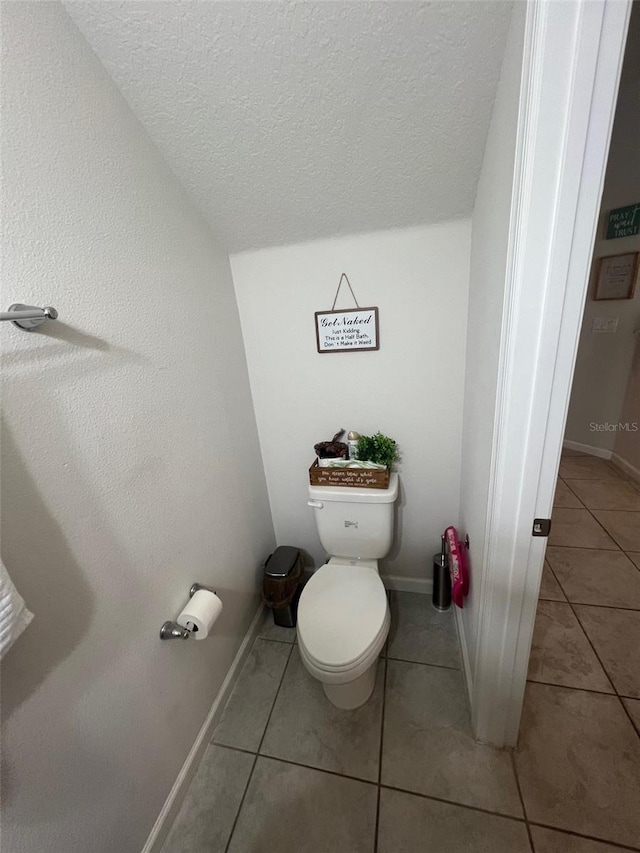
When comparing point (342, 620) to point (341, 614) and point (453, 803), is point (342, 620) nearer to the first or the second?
point (341, 614)

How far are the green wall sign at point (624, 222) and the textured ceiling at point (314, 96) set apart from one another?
232cm

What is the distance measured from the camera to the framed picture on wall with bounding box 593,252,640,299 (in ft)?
7.54

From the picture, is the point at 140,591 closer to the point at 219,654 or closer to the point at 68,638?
the point at 68,638

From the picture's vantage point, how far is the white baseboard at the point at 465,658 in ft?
3.56

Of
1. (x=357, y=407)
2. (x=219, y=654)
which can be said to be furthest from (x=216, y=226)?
(x=219, y=654)

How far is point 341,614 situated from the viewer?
3.56 ft

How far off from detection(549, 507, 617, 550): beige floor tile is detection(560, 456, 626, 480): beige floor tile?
1.73 feet

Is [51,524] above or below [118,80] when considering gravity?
below

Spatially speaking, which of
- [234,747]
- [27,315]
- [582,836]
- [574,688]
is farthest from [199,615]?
[574,688]

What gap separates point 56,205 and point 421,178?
967 millimetres

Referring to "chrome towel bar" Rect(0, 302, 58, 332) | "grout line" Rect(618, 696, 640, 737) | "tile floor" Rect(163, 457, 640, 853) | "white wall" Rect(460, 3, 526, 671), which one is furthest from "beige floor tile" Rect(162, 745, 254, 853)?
"chrome towel bar" Rect(0, 302, 58, 332)

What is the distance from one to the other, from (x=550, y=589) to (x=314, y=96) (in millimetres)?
2127

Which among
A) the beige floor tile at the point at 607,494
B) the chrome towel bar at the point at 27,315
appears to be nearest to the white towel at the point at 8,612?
the chrome towel bar at the point at 27,315

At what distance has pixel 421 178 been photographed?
944mm
